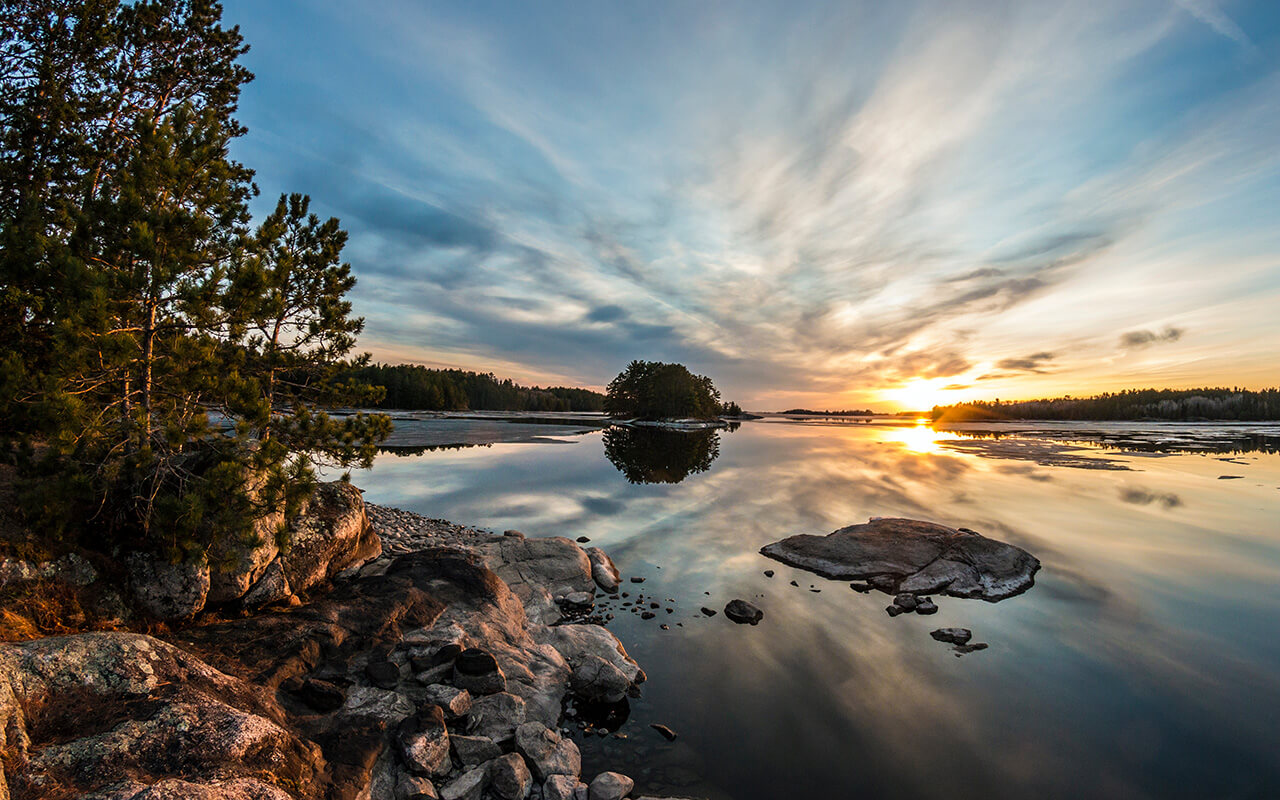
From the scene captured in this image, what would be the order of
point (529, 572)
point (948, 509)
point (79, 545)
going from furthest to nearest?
point (948, 509), point (529, 572), point (79, 545)

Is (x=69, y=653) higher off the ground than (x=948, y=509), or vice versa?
(x=69, y=653)

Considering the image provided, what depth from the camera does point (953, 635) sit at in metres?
9.94

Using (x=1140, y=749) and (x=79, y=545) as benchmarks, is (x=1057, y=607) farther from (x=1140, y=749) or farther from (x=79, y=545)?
(x=79, y=545)

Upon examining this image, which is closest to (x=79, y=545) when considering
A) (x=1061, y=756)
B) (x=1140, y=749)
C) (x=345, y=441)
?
(x=345, y=441)

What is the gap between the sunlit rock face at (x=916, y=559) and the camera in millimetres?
12422

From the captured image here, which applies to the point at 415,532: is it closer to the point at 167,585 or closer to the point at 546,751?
the point at 167,585

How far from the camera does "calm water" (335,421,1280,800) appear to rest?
6445mm

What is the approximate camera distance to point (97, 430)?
662cm

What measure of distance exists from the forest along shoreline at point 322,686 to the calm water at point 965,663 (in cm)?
138

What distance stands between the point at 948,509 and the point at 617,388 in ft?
430

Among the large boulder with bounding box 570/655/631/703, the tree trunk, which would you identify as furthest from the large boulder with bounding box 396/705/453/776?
the tree trunk

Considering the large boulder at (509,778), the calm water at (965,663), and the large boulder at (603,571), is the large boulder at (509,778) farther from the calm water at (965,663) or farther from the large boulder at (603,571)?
the large boulder at (603,571)

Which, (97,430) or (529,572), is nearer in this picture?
(97,430)

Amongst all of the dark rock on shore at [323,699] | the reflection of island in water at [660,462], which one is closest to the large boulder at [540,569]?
the dark rock on shore at [323,699]
